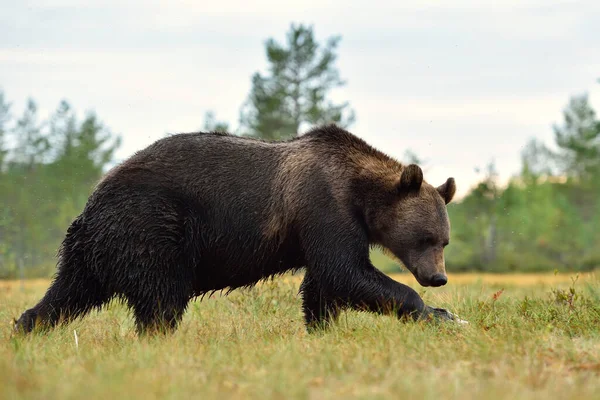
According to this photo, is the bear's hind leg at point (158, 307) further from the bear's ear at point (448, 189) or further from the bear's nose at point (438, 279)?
the bear's ear at point (448, 189)

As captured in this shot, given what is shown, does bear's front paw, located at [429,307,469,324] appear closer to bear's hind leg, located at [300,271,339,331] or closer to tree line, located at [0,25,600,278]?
bear's hind leg, located at [300,271,339,331]

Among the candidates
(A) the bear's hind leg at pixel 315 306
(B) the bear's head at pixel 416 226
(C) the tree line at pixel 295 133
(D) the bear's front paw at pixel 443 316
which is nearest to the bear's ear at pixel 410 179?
(B) the bear's head at pixel 416 226

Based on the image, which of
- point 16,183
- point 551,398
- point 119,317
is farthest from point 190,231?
point 16,183

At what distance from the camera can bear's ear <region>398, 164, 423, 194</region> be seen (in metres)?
7.38

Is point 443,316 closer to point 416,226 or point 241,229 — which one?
point 416,226

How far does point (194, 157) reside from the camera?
7672 millimetres

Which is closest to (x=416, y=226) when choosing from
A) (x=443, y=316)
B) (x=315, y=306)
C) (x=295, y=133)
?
(x=443, y=316)

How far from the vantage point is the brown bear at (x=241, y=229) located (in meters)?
7.30

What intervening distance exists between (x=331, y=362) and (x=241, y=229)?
2640 millimetres

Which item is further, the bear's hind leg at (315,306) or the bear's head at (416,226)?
the bear's hind leg at (315,306)

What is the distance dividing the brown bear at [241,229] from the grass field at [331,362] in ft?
1.41

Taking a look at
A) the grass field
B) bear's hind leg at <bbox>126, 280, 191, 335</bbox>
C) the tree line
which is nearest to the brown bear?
bear's hind leg at <bbox>126, 280, 191, 335</bbox>

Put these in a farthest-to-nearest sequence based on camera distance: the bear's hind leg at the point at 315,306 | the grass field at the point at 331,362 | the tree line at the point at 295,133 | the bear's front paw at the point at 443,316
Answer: the tree line at the point at 295,133
the bear's hind leg at the point at 315,306
the bear's front paw at the point at 443,316
the grass field at the point at 331,362

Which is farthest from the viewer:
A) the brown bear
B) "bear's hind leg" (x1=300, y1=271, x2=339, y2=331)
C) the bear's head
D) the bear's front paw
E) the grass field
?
"bear's hind leg" (x1=300, y1=271, x2=339, y2=331)
